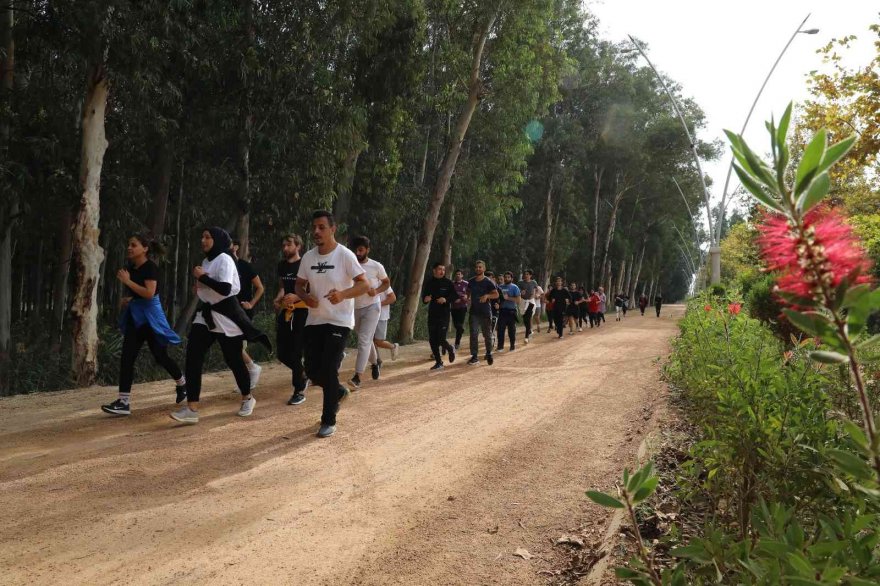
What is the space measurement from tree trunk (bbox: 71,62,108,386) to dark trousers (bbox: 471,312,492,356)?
22.3 ft

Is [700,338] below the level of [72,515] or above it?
above

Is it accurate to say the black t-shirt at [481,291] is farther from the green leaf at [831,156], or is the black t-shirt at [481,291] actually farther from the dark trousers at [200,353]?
the green leaf at [831,156]

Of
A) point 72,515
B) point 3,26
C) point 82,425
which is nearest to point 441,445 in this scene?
point 72,515

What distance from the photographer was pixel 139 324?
285 inches

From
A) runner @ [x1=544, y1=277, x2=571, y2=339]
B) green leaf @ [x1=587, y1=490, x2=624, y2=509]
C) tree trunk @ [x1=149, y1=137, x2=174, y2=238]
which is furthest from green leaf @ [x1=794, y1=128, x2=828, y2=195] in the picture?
runner @ [x1=544, y1=277, x2=571, y2=339]

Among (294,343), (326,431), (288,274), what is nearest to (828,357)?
(326,431)

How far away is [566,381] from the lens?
1064 centimetres

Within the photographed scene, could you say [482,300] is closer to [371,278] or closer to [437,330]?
[437,330]

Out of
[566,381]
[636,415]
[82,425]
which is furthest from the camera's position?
[566,381]

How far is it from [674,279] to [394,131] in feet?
353

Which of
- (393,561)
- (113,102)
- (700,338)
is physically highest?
(113,102)

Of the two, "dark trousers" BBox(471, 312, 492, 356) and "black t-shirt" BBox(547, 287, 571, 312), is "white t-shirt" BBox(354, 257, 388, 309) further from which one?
"black t-shirt" BBox(547, 287, 571, 312)

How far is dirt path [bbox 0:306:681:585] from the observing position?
367 cm

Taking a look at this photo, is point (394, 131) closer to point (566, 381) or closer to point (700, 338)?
point (566, 381)
